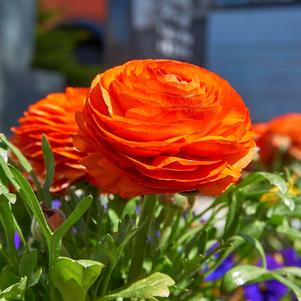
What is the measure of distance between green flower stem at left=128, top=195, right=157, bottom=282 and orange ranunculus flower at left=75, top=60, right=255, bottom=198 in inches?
2.8

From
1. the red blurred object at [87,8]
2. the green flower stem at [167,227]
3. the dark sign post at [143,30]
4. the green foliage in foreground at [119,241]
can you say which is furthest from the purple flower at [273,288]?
the red blurred object at [87,8]

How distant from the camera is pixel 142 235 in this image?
54 cm

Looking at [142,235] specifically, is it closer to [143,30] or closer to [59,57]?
[59,57]

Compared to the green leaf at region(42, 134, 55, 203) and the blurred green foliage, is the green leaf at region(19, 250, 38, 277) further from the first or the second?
the blurred green foliage

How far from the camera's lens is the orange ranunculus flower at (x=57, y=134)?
0.58 meters

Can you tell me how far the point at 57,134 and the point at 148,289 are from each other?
17 cm

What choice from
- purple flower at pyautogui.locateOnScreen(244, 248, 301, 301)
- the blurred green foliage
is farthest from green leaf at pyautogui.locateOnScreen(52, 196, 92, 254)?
the blurred green foliage

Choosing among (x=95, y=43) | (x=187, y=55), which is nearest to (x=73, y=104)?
(x=187, y=55)

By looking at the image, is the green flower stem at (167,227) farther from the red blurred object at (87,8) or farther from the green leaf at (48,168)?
the red blurred object at (87,8)

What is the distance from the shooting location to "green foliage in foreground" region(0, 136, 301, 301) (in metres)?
0.46

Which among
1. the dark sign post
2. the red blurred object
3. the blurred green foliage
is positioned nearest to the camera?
the blurred green foliage

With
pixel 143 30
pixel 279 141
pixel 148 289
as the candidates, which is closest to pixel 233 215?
pixel 148 289

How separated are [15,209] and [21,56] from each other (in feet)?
12.9

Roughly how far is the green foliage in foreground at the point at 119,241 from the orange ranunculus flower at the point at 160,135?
3 centimetres
